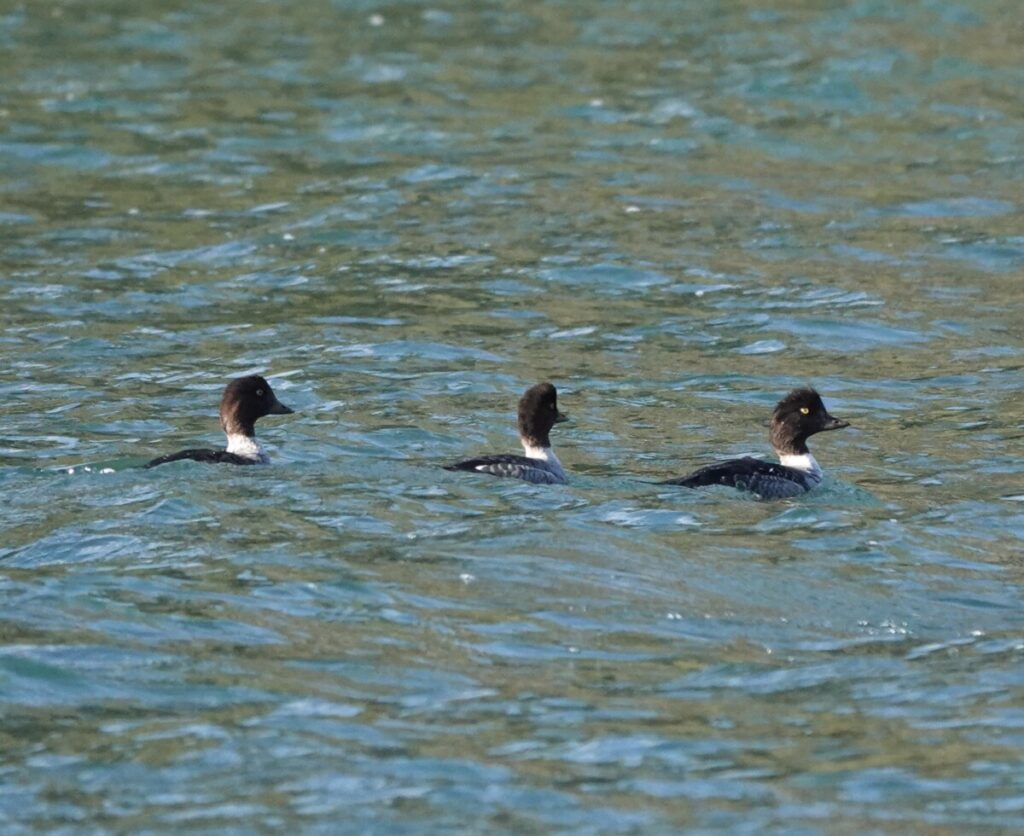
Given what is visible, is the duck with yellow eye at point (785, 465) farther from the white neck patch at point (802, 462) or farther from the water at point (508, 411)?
the water at point (508, 411)

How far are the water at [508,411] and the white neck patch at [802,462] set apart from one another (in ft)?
0.97

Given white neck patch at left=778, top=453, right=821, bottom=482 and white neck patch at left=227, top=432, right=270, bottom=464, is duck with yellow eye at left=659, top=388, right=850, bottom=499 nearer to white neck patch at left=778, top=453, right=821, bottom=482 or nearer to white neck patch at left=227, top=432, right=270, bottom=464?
white neck patch at left=778, top=453, right=821, bottom=482

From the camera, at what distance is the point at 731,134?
968 inches

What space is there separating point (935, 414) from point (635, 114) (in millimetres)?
11063

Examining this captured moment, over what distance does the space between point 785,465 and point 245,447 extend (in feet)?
11.6

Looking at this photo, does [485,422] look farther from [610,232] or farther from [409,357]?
[610,232]

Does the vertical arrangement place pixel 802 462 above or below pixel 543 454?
below

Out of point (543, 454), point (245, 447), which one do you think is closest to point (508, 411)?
point (543, 454)

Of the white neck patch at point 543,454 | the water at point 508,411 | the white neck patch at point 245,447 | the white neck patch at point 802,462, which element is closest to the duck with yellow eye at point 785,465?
the white neck patch at point 802,462

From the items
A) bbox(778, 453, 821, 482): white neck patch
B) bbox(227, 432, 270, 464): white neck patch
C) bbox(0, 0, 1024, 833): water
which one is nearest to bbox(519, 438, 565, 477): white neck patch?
bbox(0, 0, 1024, 833): water

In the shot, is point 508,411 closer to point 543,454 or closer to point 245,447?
point 543,454

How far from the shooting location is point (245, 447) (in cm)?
1352

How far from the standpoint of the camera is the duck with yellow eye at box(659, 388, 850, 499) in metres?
12.8

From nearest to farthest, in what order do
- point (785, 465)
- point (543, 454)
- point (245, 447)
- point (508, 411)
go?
1. point (543, 454)
2. point (245, 447)
3. point (785, 465)
4. point (508, 411)
